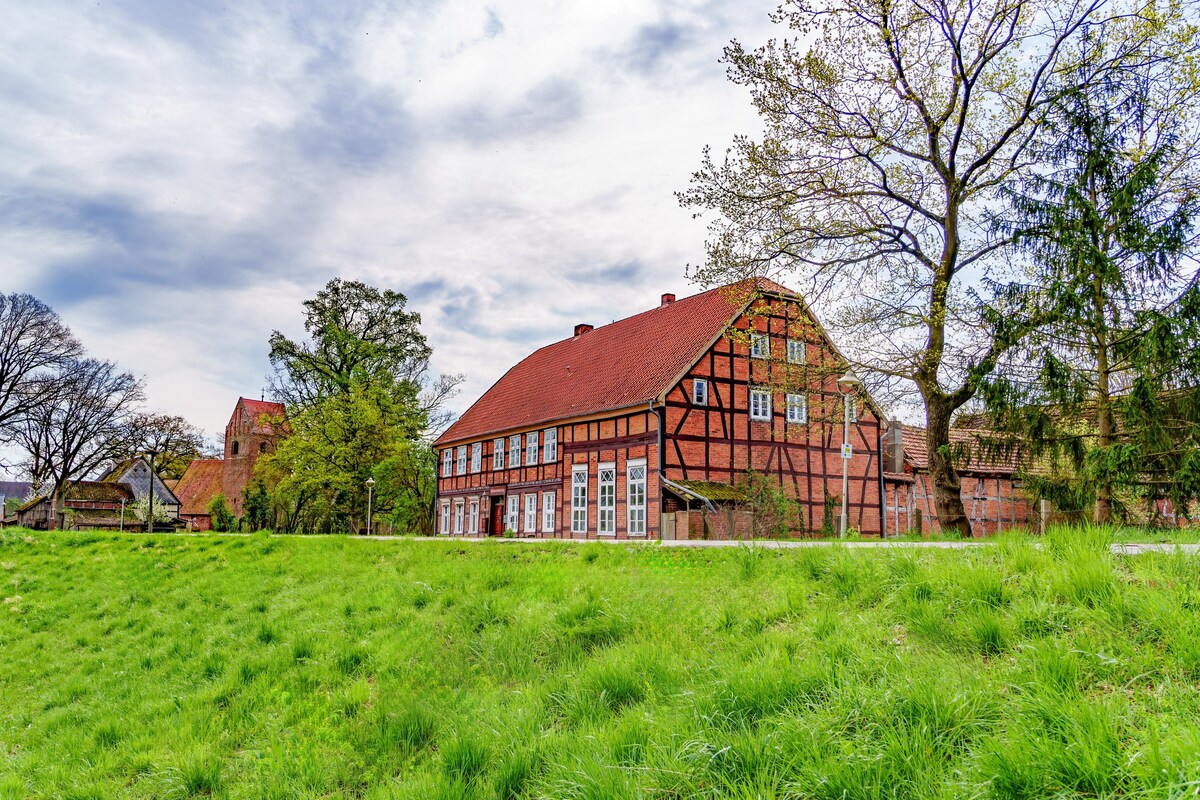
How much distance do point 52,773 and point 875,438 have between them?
2811 cm

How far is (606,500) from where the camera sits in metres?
27.7

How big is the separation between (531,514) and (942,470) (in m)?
18.7

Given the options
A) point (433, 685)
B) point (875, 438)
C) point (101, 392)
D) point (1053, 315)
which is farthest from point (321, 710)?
point (101, 392)

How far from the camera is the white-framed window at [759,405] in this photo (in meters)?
27.8

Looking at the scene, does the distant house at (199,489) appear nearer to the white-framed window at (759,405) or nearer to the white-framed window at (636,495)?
the white-framed window at (636,495)

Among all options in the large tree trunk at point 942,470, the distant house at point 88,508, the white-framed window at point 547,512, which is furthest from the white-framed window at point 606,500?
the distant house at point 88,508

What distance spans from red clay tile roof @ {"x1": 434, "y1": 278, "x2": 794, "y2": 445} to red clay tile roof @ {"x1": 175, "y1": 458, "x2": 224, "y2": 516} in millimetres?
34939

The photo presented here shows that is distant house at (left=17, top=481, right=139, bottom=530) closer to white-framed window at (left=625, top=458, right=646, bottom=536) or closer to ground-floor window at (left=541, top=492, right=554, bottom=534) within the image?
ground-floor window at (left=541, top=492, right=554, bottom=534)

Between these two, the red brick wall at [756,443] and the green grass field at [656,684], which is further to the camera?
the red brick wall at [756,443]

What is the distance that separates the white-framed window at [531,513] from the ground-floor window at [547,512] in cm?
54

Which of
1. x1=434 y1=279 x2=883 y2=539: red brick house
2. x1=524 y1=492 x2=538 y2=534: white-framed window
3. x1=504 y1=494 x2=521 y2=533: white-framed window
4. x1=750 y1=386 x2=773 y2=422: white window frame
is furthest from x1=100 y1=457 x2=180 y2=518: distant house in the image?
x1=750 y1=386 x2=773 y2=422: white window frame

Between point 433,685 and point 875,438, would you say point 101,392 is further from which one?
point 433,685

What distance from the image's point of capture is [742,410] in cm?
2753

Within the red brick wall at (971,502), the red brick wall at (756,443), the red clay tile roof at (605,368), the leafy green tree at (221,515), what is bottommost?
the leafy green tree at (221,515)
